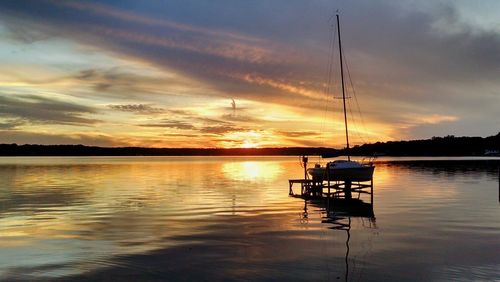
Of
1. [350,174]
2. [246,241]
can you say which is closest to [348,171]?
[350,174]

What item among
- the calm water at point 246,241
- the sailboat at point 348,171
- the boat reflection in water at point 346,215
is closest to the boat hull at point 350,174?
the sailboat at point 348,171

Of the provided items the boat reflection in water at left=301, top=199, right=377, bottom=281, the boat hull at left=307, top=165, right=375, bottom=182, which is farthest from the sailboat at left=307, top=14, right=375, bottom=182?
the boat reflection in water at left=301, top=199, right=377, bottom=281

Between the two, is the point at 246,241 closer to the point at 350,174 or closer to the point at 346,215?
the point at 346,215

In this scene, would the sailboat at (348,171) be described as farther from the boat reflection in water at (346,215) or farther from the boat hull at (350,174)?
the boat reflection in water at (346,215)

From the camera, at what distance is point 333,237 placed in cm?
2189

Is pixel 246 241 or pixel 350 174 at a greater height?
pixel 350 174

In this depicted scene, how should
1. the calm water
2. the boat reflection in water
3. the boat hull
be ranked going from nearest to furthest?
the calm water, the boat reflection in water, the boat hull

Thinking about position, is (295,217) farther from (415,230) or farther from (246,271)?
(246,271)

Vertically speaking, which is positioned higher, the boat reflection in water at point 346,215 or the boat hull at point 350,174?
the boat hull at point 350,174

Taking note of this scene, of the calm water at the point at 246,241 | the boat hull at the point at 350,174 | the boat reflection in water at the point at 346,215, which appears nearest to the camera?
the calm water at the point at 246,241

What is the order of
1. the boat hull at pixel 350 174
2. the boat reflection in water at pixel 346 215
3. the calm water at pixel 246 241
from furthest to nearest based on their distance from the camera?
1. the boat hull at pixel 350 174
2. the boat reflection in water at pixel 346 215
3. the calm water at pixel 246 241

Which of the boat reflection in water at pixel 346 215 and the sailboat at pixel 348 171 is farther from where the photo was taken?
the sailboat at pixel 348 171

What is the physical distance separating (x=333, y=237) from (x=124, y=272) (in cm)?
1036

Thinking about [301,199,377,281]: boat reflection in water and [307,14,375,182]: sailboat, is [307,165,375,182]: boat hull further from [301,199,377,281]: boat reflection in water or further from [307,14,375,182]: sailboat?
[301,199,377,281]: boat reflection in water
